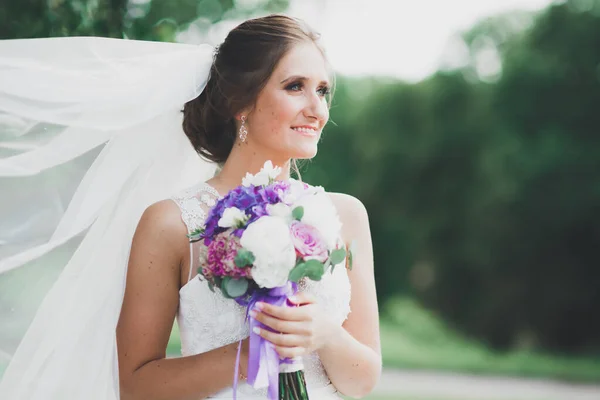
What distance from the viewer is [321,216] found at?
2.70m

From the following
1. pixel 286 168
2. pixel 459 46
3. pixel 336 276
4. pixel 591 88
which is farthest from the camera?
pixel 459 46

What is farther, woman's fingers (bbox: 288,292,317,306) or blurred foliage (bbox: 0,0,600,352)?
blurred foliage (bbox: 0,0,600,352)

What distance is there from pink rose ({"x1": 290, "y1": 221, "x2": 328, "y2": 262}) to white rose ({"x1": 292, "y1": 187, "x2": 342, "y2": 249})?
0.02 meters

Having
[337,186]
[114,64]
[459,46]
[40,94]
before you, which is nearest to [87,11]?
[114,64]

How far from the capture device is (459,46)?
20.5 meters

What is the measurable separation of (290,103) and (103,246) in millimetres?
950

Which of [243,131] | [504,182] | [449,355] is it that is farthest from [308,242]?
[504,182]

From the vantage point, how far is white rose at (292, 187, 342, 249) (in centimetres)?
269

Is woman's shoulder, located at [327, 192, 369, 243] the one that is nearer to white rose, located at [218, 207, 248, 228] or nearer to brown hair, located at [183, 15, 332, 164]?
brown hair, located at [183, 15, 332, 164]

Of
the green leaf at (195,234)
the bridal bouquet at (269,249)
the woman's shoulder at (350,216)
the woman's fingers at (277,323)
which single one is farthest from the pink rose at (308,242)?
the woman's shoulder at (350,216)

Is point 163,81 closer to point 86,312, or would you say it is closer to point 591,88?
point 86,312

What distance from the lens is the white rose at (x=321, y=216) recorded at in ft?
8.81

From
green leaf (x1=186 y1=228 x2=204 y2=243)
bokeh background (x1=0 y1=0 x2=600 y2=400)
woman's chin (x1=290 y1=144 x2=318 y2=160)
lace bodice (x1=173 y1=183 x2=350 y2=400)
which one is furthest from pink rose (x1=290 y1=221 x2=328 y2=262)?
bokeh background (x1=0 y1=0 x2=600 y2=400)

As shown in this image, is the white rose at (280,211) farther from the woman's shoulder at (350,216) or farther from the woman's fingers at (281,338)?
the woman's shoulder at (350,216)
